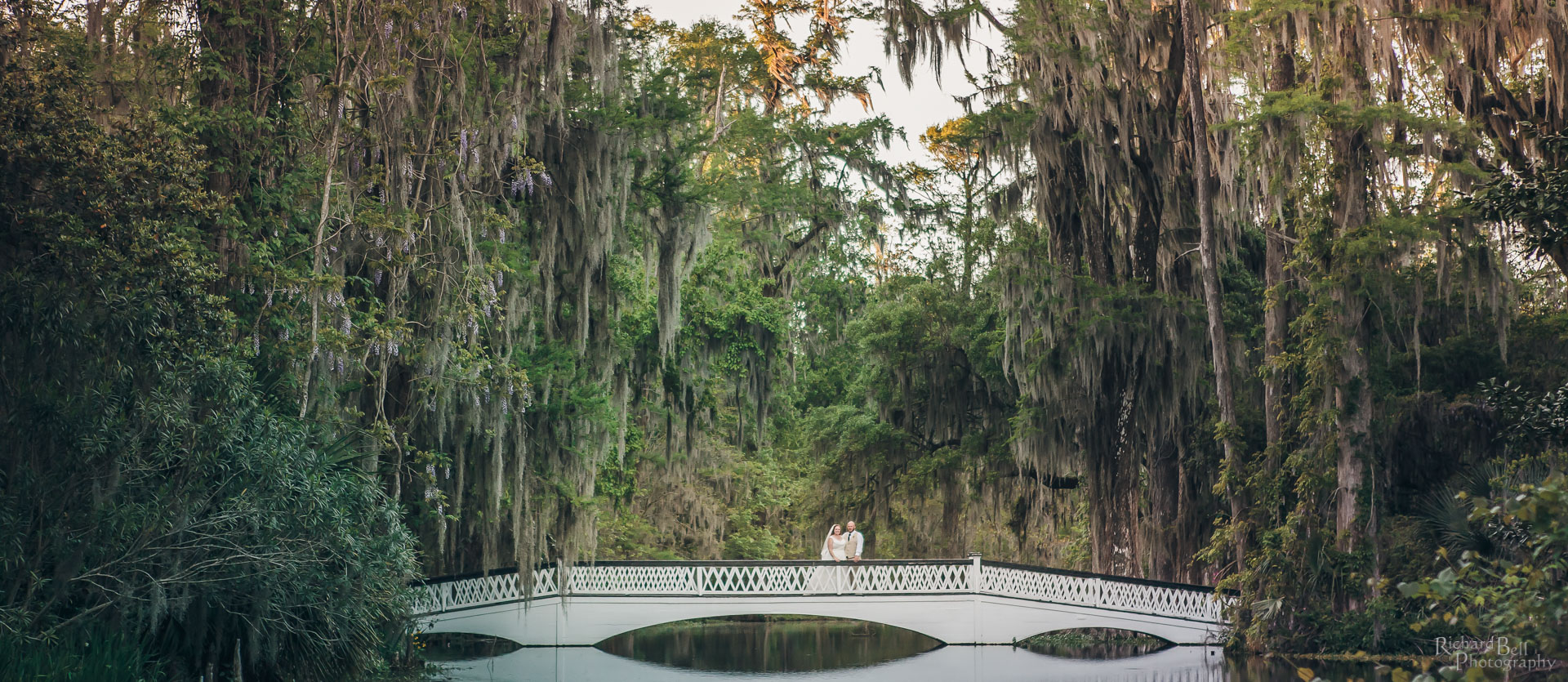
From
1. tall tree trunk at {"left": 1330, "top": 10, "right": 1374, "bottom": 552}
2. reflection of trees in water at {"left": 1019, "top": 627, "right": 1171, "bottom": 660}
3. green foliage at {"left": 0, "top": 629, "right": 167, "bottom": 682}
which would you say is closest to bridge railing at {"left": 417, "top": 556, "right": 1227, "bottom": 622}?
reflection of trees in water at {"left": 1019, "top": 627, "right": 1171, "bottom": 660}

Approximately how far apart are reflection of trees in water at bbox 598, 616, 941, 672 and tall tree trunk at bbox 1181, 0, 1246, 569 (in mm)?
5486

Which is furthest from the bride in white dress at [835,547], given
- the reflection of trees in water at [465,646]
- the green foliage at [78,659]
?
the green foliage at [78,659]

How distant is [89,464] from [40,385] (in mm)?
666

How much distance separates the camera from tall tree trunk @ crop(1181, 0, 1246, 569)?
1656cm

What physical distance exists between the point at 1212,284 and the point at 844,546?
787cm

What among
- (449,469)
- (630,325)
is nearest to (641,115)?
(630,325)

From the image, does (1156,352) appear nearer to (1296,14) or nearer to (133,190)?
(1296,14)

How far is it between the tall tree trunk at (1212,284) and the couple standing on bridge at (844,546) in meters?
6.15

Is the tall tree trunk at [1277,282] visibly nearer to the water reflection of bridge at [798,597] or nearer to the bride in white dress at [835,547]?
the water reflection of bridge at [798,597]

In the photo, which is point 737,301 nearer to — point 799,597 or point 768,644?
point 799,597

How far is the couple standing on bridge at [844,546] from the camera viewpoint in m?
20.8

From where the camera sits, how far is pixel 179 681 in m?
9.94

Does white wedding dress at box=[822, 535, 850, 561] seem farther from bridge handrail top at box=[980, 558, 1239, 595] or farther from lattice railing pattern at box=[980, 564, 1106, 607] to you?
bridge handrail top at box=[980, 558, 1239, 595]

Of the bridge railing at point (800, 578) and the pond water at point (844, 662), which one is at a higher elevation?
the bridge railing at point (800, 578)
